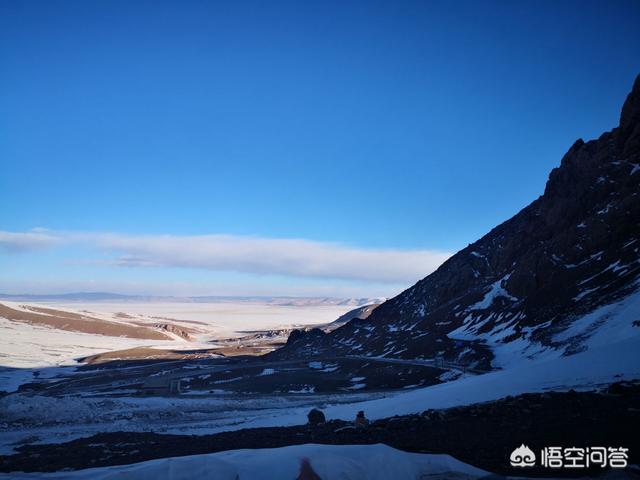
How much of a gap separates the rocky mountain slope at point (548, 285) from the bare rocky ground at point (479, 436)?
18.3 meters

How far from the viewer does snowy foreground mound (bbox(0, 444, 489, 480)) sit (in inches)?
400

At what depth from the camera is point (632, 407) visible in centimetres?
1392

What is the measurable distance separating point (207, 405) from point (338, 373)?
29.4 meters

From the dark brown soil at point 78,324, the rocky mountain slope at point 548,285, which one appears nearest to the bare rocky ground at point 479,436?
the rocky mountain slope at point 548,285

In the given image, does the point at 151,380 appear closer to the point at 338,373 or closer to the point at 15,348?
the point at 338,373

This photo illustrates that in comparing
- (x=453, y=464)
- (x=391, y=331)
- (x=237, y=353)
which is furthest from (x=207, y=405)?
(x=237, y=353)

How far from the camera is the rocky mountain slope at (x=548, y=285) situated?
4554cm

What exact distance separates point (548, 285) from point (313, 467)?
62.9 meters

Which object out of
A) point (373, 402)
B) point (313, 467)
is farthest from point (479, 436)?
point (373, 402)

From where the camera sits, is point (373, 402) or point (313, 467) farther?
point (373, 402)

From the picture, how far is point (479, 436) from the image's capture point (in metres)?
13.9

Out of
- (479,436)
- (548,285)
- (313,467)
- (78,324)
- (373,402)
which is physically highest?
(548,285)

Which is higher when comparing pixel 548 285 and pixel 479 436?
pixel 548 285

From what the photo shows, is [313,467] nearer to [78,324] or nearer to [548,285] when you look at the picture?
[548,285]
